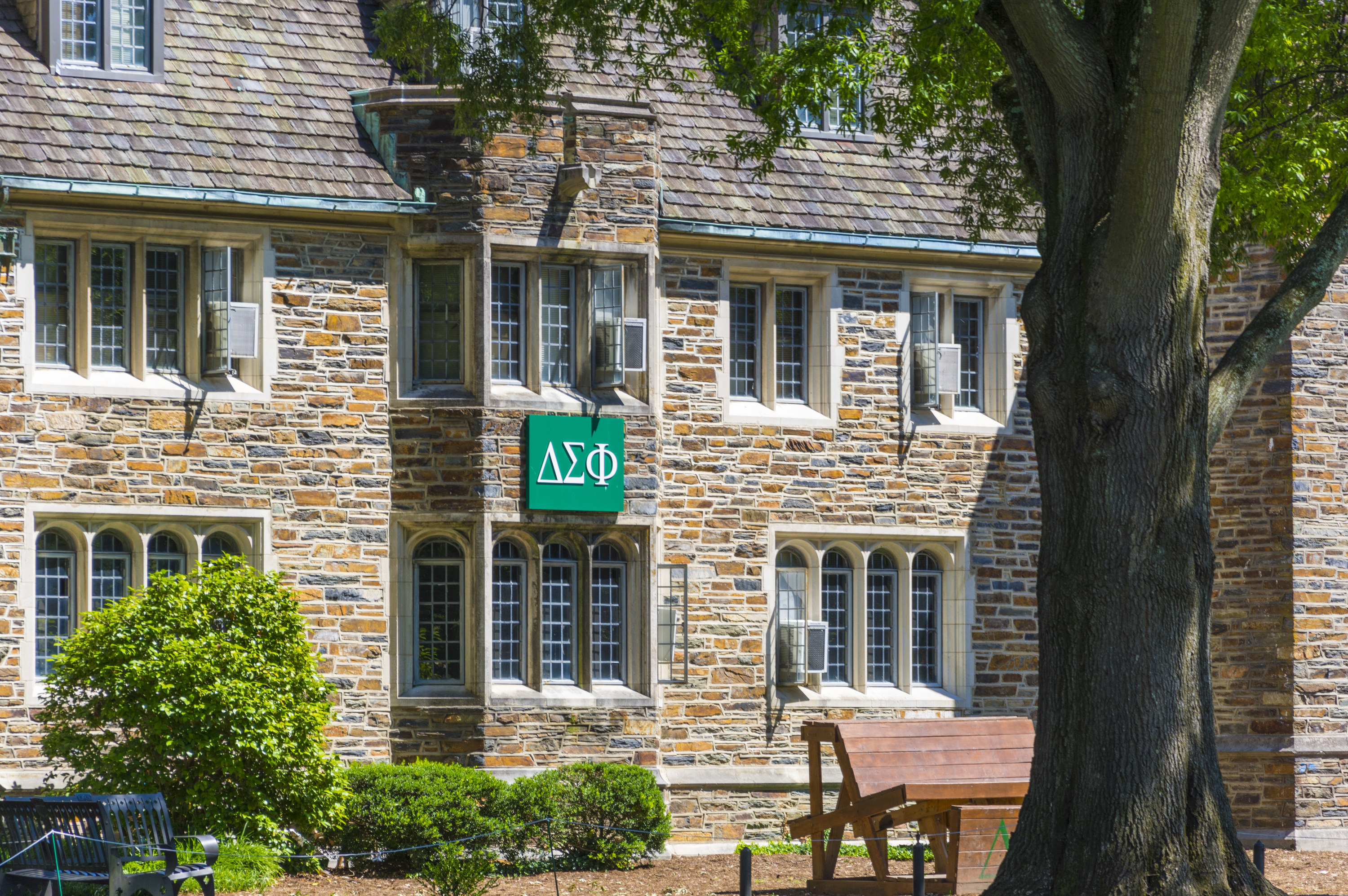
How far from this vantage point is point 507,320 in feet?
58.2

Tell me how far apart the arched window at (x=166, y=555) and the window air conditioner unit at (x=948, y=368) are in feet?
25.7

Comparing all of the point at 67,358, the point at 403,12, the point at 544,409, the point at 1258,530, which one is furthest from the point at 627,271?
the point at 1258,530

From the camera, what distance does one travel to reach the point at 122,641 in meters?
14.5

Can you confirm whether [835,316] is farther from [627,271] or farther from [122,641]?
[122,641]

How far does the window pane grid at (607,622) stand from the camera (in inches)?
699

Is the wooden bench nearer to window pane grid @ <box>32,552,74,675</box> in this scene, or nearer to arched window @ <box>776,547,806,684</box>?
arched window @ <box>776,547,806,684</box>

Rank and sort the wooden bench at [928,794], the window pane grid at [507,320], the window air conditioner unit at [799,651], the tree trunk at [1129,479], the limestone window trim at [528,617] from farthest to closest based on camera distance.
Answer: the window air conditioner unit at [799,651] < the window pane grid at [507,320] < the limestone window trim at [528,617] < the wooden bench at [928,794] < the tree trunk at [1129,479]

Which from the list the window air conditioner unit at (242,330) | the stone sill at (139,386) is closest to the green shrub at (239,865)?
the stone sill at (139,386)

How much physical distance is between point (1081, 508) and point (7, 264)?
388 inches

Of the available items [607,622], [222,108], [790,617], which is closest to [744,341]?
[790,617]

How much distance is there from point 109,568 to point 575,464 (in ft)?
13.8

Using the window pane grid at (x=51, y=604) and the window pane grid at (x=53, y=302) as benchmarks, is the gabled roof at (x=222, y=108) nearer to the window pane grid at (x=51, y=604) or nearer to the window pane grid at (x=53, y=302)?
the window pane grid at (x=53, y=302)

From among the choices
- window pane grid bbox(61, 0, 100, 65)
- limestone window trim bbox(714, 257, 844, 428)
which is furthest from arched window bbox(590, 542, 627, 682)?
window pane grid bbox(61, 0, 100, 65)

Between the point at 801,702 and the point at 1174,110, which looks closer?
the point at 1174,110
